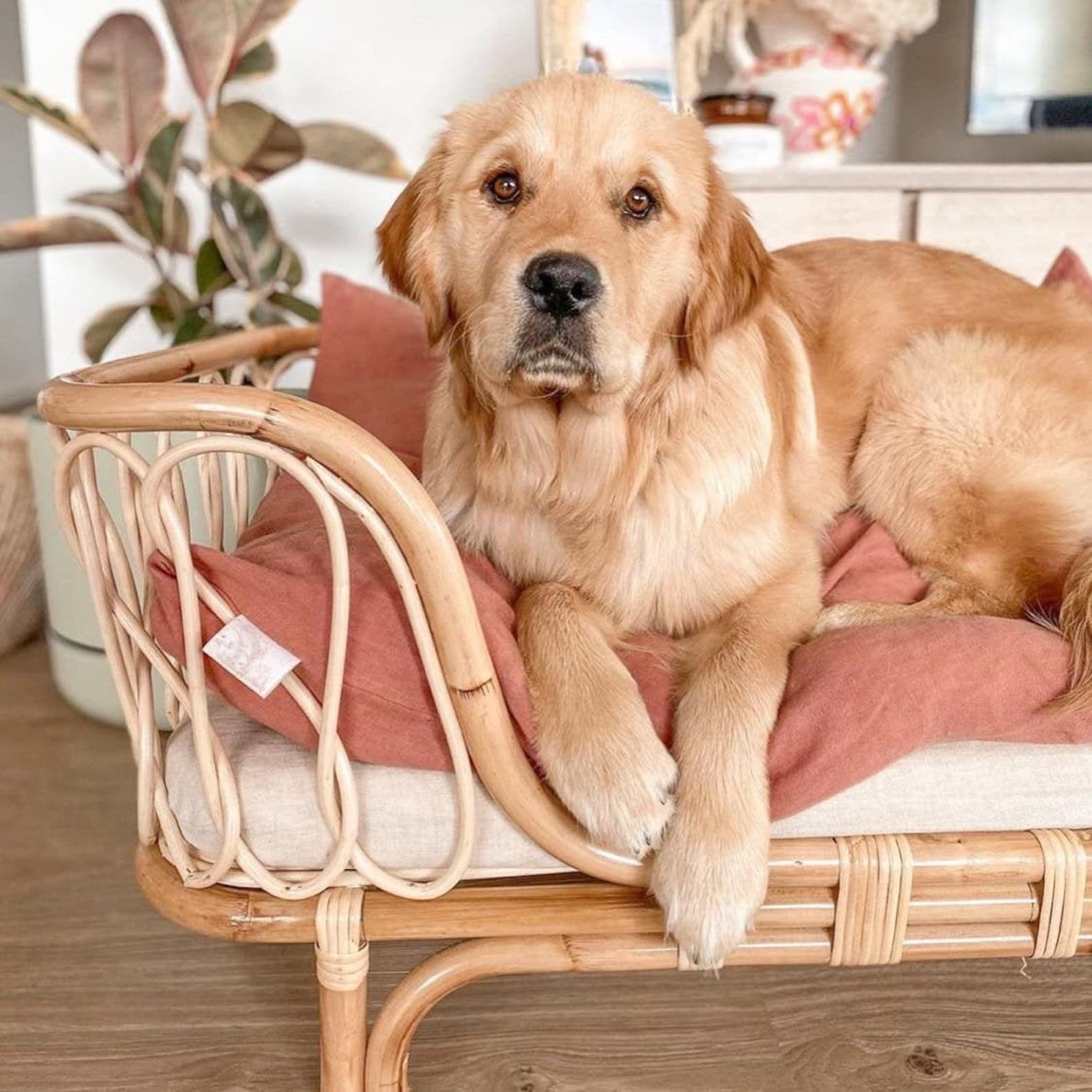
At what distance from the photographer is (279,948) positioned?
6.31 ft

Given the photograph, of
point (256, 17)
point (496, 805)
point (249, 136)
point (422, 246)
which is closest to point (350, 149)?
point (249, 136)

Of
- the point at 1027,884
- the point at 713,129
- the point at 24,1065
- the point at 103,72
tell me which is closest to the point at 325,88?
the point at 103,72

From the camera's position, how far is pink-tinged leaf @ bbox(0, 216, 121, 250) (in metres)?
2.56

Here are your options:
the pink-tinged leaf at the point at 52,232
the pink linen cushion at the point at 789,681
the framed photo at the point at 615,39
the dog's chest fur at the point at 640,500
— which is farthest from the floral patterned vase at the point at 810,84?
the pink linen cushion at the point at 789,681

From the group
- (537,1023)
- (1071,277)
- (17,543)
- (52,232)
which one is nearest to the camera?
(537,1023)

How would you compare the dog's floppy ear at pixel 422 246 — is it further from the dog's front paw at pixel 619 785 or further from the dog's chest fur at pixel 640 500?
the dog's front paw at pixel 619 785

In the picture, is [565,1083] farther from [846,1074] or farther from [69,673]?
[69,673]

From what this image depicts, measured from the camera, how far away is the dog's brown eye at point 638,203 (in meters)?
1.48

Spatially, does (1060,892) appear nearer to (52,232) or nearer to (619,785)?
(619,785)

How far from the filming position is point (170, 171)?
2557mm

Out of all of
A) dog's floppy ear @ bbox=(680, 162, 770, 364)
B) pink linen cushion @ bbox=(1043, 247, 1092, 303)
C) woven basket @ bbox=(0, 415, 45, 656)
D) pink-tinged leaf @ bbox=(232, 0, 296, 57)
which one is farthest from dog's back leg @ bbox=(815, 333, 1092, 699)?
woven basket @ bbox=(0, 415, 45, 656)

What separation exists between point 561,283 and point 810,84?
174 cm

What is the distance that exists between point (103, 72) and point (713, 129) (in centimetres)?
136

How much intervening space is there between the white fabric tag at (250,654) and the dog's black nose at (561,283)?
0.49m
